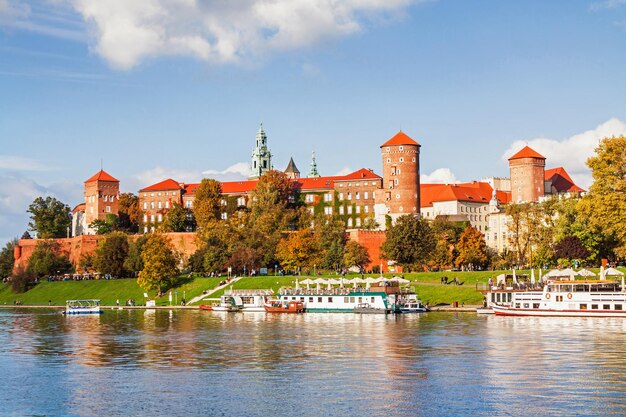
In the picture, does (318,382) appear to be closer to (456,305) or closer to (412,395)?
(412,395)

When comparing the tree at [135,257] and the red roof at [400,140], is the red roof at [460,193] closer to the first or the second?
the red roof at [400,140]

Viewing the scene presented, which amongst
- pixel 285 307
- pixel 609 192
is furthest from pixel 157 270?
pixel 609 192

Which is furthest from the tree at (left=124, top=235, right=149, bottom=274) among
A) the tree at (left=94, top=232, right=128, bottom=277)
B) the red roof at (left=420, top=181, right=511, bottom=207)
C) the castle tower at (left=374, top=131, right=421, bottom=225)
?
the red roof at (left=420, top=181, right=511, bottom=207)

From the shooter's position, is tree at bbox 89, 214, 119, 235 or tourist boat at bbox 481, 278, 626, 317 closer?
tourist boat at bbox 481, 278, 626, 317

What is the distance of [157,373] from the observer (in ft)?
113

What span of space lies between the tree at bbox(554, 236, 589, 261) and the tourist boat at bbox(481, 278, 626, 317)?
12.1 meters

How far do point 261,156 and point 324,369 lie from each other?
13311 cm

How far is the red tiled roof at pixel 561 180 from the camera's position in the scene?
12662 cm

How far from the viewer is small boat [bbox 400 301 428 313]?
66.8 meters

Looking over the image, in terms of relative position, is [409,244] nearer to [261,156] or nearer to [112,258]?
[112,258]

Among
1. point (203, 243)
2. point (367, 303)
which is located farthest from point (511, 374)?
point (203, 243)

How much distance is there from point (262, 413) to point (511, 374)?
33.0 ft

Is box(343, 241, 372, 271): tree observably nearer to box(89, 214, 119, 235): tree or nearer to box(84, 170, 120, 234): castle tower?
box(89, 214, 119, 235): tree

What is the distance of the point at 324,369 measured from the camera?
34562 mm
